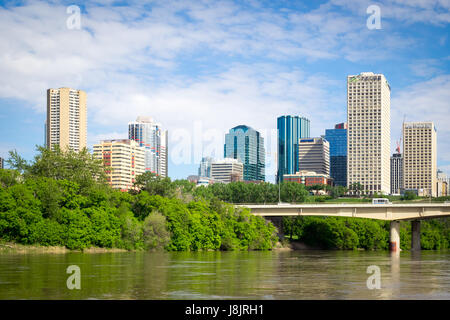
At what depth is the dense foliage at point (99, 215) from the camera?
3499 inches

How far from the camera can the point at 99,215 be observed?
9700 centimetres

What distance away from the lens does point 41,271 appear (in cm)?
5322

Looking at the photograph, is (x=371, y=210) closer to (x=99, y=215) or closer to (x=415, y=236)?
(x=415, y=236)

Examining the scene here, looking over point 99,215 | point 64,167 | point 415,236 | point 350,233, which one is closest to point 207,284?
point 99,215

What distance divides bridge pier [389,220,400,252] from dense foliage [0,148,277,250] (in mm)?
27978

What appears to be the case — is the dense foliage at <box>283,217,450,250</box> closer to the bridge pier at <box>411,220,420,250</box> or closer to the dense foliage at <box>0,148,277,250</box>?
the bridge pier at <box>411,220,420,250</box>

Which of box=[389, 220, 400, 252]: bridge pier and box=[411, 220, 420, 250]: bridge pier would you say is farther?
box=[411, 220, 420, 250]: bridge pier

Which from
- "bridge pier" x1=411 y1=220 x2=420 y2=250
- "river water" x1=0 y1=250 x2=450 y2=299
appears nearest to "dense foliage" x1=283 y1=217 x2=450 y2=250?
"bridge pier" x1=411 y1=220 x2=420 y2=250

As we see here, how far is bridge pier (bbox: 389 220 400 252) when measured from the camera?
5394 inches

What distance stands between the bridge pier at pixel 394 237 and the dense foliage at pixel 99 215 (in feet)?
91.8

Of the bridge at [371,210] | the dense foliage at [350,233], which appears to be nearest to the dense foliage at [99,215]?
the bridge at [371,210]

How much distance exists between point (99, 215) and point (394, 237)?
74.1 m
